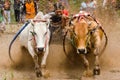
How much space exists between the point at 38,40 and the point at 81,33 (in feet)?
3.31

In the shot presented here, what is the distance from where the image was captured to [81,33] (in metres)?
11.0

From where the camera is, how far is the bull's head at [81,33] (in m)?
10.9

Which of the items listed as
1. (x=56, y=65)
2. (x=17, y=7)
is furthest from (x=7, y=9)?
(x=56, y=65)

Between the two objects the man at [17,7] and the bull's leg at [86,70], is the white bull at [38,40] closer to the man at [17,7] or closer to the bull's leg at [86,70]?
the bull's leg at [86,70]

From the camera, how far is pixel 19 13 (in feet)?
68.8

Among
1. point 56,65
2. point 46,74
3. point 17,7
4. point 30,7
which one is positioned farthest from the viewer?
point 17,7

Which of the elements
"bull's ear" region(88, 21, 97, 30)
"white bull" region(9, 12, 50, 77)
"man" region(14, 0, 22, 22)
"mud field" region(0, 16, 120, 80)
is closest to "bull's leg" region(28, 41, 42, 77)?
"white bull" region(9, 12, 50, 77)

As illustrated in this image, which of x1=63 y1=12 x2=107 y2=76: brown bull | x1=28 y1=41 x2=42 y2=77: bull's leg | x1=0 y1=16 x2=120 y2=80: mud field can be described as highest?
x1=63 y1=12 x2=107 y2=76: brown bull

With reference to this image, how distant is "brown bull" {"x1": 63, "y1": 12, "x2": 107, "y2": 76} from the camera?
36.0 feet

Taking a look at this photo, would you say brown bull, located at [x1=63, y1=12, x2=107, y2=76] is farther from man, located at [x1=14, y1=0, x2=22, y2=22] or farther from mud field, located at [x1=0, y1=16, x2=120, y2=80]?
man, located at [x1=14, y1=0, x2=22, y2=22]

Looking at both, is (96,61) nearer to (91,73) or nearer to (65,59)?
(91,73)

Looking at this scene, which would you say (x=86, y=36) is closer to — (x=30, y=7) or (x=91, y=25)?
(x=91, y=25)

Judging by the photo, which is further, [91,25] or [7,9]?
[7,9]

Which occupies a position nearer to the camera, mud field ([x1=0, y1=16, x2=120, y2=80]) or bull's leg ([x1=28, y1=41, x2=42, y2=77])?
bull's leg ([x1=28, y1=41, x2=42, y2=77])
